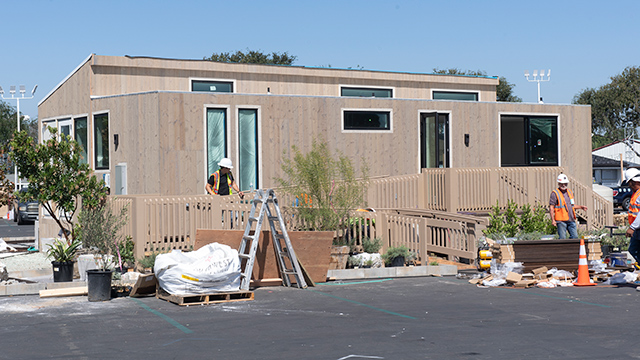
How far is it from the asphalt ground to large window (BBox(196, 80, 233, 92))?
10530 mm

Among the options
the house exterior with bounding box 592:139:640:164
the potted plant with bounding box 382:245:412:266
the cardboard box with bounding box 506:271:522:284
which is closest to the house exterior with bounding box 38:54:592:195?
the potted plant with bounding box 382:245:412:266

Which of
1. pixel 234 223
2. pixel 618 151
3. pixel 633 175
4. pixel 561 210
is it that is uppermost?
pixel 618 151

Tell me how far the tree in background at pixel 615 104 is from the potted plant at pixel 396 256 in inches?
2577

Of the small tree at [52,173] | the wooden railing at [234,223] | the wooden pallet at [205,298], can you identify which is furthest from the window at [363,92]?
the wooden pallet at [205,298]

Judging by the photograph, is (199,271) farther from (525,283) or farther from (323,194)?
(525,283)

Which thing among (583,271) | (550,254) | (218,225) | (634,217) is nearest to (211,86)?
(218,225)

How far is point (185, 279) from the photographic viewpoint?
11.1 m

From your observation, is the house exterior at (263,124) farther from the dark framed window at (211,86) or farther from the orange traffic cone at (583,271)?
the orange traffic cone at (583,271)

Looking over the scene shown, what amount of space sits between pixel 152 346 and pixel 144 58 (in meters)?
14.1

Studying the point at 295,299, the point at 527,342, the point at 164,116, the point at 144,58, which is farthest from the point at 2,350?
the point at 144,58

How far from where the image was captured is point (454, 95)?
26.0 meters

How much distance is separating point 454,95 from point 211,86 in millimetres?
8701

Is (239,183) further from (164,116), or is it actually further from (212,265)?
(212,265)

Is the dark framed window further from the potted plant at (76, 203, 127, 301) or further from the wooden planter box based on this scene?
the wooden planter box
